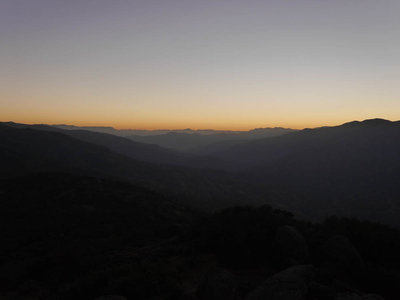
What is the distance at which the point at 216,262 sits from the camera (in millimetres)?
13820

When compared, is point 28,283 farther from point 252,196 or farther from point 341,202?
point 341,202

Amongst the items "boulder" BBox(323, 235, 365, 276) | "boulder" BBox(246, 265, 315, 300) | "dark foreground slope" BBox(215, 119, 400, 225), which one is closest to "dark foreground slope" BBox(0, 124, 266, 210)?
"dark foreground slope" BBox(215, 119, 400, 225)

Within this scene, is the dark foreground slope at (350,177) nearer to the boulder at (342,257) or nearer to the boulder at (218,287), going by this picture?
the boulder at (342,257)

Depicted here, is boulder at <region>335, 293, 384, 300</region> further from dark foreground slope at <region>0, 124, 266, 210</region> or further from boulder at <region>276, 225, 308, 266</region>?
dark foreground slope at <region>0, 124, 266, 210</region>

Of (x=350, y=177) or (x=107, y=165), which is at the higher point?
(x=107, y=165)

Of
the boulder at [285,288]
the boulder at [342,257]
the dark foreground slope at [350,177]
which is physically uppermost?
the boulder at [285,288]

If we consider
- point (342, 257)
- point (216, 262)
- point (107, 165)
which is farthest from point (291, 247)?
point (107, 165)

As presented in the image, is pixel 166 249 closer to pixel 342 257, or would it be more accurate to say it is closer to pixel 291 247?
pixel 291 247

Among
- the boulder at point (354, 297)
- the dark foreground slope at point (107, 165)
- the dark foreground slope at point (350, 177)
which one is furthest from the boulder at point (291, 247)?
the dark foreground slope at point (350, 177)

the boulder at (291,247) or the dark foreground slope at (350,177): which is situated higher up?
the boulder at (291,247)

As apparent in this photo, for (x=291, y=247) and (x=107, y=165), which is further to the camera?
(x=107, y=165)

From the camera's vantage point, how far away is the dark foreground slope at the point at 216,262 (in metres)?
9.31

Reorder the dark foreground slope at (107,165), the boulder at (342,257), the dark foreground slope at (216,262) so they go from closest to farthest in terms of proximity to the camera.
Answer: the dark foreground slope at (216,262) < the boulder at (342,257) < the dark foreground slope at (107,165)

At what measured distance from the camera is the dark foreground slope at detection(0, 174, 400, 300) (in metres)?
9.31
